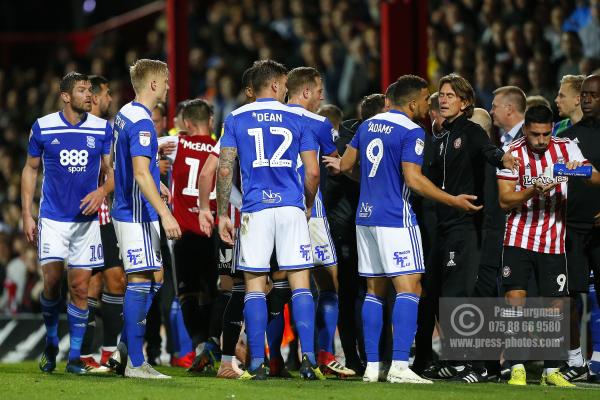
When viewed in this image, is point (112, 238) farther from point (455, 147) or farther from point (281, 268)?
point (455, 147)

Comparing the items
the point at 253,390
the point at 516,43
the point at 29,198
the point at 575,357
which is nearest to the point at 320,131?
the point at 253,390

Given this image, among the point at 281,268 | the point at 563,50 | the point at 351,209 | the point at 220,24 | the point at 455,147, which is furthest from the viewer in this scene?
the point at 220,24

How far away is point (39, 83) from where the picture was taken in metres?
19.8

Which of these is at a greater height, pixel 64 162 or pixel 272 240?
pixel 64 162

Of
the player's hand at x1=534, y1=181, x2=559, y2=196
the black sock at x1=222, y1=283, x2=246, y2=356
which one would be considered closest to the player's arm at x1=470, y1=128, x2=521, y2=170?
the player's hand at x1=534, y1=181, x2=559, y2=196

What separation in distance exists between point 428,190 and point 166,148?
2.70 meters

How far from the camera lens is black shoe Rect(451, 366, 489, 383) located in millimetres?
7660

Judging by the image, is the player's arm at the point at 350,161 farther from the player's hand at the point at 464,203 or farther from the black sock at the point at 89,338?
the black sock at the point at 89,338

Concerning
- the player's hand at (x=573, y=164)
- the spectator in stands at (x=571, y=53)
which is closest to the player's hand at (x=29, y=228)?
the player's hand at (x=573, y=164)

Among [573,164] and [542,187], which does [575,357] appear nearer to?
[542,187]

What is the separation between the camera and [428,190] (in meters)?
7.18

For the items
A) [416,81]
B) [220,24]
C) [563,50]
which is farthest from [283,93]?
[220,24]

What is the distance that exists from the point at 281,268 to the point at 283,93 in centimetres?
118

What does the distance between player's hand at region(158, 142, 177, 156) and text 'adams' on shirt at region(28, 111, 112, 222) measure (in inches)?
38.3
